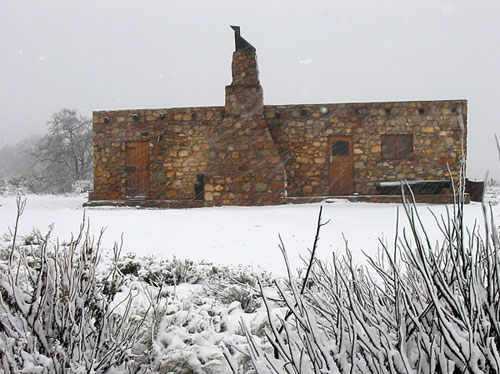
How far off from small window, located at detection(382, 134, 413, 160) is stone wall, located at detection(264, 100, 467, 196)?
0.15 metres

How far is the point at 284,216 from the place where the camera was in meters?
8.19

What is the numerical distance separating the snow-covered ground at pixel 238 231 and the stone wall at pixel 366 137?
122 inches

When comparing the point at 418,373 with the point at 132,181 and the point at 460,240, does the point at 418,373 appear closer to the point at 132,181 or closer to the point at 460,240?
the point at 460,240

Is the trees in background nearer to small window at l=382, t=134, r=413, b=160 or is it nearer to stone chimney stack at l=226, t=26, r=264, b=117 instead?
stone chimney stack at l=226, t=26, r=264, b=117

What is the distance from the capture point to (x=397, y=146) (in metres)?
12.3

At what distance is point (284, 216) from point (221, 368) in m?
6.32

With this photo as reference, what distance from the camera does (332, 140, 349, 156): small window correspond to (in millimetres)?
12328

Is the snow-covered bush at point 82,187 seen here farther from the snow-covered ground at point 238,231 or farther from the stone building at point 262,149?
the snow-covered ground at point 238,231

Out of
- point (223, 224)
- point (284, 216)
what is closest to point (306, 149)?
point (284, 216)

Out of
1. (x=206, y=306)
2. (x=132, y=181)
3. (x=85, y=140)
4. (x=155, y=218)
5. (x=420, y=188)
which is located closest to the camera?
(x=206, y=306)

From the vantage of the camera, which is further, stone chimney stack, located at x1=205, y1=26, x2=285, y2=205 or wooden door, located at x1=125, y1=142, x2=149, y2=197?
wooden door, located at x1=125, y1=142, x2=149, y2=197

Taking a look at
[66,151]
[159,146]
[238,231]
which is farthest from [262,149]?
[66,151]

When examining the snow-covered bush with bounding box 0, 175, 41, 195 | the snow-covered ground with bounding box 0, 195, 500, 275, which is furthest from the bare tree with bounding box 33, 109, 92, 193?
the snow-covered ground with bounding box 0, 195, 500, 275

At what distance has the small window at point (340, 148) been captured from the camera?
1233cm
